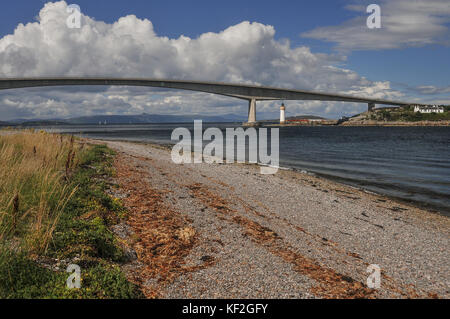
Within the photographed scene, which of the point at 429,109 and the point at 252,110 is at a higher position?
the point at 429,109

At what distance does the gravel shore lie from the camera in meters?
5.24

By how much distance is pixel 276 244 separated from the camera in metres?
7.22

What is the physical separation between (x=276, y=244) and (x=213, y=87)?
102 metres

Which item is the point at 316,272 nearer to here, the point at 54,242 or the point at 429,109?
the point at 54,242

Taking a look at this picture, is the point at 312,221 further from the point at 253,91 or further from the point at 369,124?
the point at 369,124

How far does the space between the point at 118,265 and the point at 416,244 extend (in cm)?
781

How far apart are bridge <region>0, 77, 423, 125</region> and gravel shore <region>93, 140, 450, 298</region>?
93.6 meters

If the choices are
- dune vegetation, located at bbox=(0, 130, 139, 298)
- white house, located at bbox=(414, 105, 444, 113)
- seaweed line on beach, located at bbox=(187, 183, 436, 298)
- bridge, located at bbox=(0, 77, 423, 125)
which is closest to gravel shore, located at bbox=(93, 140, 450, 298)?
seaweed line on beach, located at bbox=(187, 183, 436, 298)

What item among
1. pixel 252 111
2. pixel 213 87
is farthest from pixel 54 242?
pixel 252 111

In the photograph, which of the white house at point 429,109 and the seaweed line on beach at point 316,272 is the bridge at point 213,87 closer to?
the white house at point 429,109

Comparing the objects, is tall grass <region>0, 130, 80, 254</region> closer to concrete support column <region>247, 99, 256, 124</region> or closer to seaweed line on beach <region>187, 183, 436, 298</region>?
seaweed line on beach <region>187, 183, 436, 298</region>
